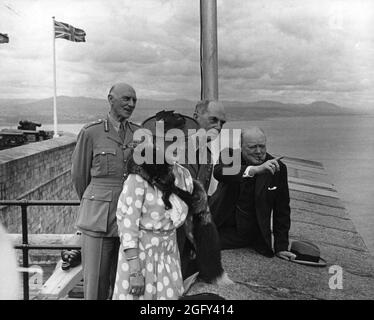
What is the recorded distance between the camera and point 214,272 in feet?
7.06

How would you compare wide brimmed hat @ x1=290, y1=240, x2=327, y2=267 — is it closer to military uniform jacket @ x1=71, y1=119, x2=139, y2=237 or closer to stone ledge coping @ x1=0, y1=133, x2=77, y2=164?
military uniform jacket @ x1=71, y1=119, x2=139, y2=237

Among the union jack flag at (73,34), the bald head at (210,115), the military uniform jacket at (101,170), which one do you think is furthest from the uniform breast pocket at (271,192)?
the union jack flag at (73,34)

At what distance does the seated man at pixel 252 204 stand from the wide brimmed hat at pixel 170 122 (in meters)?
0.39

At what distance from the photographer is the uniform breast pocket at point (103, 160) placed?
2.07 m

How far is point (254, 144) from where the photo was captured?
7.66 ft

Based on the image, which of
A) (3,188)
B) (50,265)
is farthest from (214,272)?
(50,265)

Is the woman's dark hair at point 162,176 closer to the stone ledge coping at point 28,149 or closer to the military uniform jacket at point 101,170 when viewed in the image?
the military uniform jacket at point 101,170

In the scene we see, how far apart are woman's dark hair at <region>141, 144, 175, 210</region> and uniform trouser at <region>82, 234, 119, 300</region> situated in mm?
369

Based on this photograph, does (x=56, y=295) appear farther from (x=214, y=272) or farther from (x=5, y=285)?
(x=214, y=272)

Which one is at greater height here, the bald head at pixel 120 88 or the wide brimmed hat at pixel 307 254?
the bald head at pixel 120 88

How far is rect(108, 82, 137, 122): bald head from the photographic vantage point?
79.0 inches

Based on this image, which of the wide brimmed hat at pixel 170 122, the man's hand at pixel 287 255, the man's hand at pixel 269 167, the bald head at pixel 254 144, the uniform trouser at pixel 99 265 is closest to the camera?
the wide brimmed hat at pixel 170 122

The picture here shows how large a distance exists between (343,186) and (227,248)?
1.26m

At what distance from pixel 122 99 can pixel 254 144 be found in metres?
0.62
